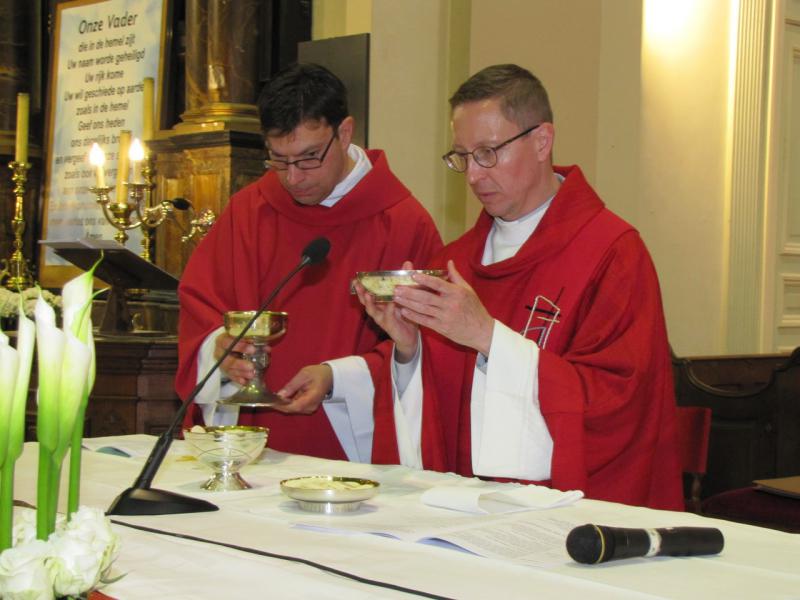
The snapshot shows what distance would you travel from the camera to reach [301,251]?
3.75m

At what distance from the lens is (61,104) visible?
8430 mm

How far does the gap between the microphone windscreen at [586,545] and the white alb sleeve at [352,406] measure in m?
1.58

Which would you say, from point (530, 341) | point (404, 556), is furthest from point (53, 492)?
point (530, 341)

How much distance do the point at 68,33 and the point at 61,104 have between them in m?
0.52

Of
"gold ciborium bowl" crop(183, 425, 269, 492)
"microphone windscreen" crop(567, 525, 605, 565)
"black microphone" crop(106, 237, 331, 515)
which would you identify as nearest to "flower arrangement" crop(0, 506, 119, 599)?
"microphone windscreen" crop(567, 525, 605, 565)

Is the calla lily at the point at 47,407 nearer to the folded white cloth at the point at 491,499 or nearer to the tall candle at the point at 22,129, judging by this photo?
the folded white cloth at the point at 491,499

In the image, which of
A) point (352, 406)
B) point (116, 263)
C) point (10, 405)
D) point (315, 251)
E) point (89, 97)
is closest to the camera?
point (10, 405)

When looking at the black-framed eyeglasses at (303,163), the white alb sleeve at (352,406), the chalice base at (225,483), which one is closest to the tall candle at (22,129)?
the black-framed eyeglasses at (303,163)

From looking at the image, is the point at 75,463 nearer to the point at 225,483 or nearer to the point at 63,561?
the point at 63,561

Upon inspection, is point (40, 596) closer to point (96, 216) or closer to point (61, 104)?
point (96, 216)

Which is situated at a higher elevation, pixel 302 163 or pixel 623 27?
pixel 623 27

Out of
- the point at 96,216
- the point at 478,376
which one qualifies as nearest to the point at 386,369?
the point at 478,376

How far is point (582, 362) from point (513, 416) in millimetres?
228

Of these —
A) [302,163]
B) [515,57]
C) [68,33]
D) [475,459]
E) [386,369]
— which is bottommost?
[475,459]
